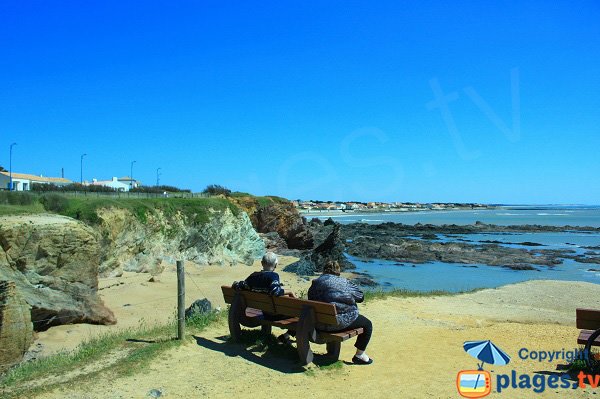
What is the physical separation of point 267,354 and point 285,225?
3886 cm

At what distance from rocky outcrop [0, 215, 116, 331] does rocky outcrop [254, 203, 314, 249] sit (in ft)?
101

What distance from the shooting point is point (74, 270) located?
13477 millimetres

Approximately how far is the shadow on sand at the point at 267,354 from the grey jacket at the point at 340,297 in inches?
26.3

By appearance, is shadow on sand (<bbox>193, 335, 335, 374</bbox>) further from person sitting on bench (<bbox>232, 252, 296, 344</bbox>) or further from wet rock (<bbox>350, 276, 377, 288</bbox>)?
wet rock (<bbox>350, 276, 377, 288</bbox>)

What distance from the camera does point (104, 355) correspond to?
686cm

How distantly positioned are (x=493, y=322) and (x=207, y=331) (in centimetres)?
658

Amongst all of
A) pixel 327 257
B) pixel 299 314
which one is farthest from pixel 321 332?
pixel 327 257

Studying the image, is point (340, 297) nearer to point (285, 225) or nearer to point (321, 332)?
point (321, 332)

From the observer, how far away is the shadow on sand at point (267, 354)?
21.4ft

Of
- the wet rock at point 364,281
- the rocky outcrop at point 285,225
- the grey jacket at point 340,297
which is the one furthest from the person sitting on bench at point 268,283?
the rocky outcrop at point 285,225

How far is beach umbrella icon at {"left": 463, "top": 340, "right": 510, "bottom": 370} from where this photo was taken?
717 cm

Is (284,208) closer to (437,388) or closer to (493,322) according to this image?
(493,322)

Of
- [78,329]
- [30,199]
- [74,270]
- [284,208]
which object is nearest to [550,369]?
[78,329]

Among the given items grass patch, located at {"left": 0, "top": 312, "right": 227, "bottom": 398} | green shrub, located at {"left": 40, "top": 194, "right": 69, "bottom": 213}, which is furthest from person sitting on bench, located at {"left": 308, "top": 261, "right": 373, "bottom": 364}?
green shrub, located at {"left": 40, "top": 194, "right": 69, "bottom": 213}
